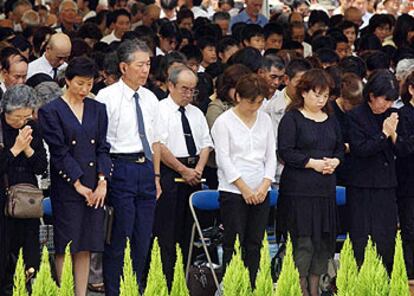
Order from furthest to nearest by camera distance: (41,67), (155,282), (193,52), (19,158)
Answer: (193,52) → (41,67) → (19,158) → (155,282)

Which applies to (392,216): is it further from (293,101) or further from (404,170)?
(293,101)

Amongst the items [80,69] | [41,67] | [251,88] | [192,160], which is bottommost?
[192,160]

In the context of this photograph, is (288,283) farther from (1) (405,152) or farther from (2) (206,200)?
(1) (405,152)

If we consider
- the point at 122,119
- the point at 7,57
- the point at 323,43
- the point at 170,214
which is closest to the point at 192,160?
the point at 170,214

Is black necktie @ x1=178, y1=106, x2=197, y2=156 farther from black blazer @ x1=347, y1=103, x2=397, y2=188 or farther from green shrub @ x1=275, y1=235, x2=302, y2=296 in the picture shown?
green shrub @ x1=275, y1=235, x2=302, y2=296

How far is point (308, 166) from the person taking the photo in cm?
969

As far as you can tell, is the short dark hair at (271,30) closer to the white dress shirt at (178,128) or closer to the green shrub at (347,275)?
the white dress shirt at (178,128)

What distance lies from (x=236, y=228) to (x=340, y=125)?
4.07ft

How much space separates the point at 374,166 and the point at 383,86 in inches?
23.7

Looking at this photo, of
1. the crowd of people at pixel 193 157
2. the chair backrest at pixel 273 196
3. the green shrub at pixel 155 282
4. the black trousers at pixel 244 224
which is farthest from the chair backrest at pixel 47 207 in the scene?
the green shrub at pixel 155 282

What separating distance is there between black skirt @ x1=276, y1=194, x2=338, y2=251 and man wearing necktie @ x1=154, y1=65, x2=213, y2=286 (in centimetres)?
80

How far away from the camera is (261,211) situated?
9.87 m

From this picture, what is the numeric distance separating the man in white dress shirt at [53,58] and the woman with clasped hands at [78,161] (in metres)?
2.98

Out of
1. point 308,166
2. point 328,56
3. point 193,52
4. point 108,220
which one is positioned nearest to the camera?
point 108,220
